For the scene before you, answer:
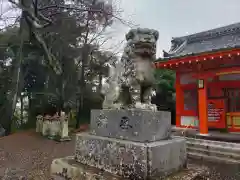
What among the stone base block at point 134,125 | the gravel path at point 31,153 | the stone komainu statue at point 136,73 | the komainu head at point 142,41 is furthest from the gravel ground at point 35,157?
the komainu head at point 142,41

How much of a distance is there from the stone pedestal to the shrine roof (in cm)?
621

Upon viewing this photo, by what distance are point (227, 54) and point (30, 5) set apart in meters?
8.05

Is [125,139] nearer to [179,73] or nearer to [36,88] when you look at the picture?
[179,73]

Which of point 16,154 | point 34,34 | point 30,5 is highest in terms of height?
point 30,5

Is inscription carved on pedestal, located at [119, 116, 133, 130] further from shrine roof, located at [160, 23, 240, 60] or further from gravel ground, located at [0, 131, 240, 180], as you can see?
shrine roof, located at [160, 23, 240, 60]

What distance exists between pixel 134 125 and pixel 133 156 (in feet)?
1.13

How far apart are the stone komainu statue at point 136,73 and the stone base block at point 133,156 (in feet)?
1.64

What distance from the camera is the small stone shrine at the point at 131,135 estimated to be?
2043 millimetres

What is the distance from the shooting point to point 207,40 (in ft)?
32.6

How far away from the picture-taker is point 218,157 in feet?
18.6

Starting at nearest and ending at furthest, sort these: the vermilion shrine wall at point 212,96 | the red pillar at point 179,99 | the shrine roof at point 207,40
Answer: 1. the vermilion shrine wall at point 212,96
2. the shrine roof at point 207,40
3. the red pillar at point 179,99

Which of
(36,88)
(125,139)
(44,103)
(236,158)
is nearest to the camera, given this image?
(125,139)

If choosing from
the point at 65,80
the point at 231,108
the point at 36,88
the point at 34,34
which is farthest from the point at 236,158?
the point at 36,88

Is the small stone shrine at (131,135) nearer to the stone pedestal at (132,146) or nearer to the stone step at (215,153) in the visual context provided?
the stone pedestal at (132,146)
